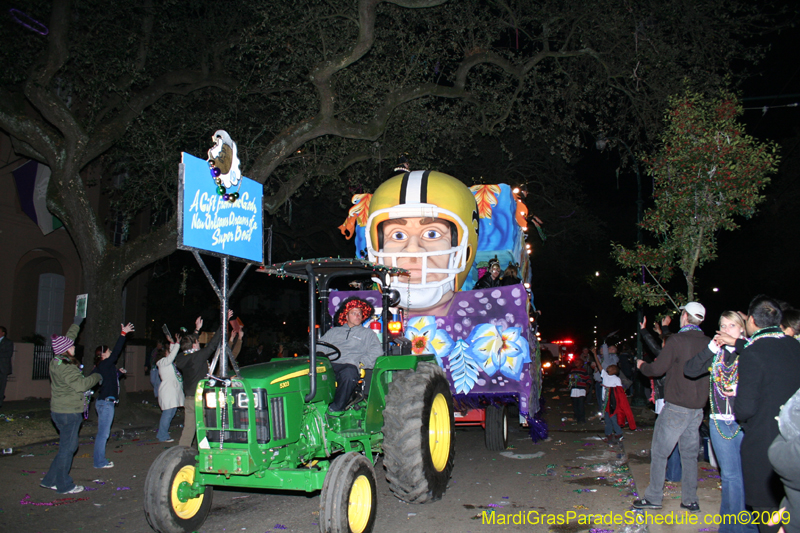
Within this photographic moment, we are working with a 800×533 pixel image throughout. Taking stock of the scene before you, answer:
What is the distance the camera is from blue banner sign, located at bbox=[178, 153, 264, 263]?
4664 mm

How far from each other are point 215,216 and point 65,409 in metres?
3.68

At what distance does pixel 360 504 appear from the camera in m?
4.96

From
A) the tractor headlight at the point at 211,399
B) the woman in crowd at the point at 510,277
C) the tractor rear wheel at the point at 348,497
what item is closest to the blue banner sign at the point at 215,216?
the tractor headlight at the point at 211,399

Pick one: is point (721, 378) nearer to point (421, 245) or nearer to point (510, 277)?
point (510, 277)

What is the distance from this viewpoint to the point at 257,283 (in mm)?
26344

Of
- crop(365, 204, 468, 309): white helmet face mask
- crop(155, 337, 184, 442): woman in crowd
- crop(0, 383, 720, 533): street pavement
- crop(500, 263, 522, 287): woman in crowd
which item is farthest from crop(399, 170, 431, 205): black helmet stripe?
crop(155, 337, 184, 442): woman in crowd

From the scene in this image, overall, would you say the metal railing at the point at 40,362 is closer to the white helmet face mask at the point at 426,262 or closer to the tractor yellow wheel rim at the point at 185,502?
the white helmet face mask at the point at 426,262

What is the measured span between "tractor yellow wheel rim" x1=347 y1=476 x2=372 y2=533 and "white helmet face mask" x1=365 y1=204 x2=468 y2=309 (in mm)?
4325

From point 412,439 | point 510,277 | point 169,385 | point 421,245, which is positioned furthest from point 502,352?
point 169,385

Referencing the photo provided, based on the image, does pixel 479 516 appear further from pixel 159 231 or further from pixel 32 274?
pixel 32 274

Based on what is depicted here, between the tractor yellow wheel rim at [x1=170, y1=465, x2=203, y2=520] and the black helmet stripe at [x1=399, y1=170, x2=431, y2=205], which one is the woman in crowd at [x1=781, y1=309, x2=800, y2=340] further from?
the black helmet stripe at [x1=399, y1=170, x2=431, y2=205]

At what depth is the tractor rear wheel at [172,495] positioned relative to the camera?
4.87 meters

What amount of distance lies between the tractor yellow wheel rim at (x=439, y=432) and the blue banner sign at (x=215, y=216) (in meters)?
2.61

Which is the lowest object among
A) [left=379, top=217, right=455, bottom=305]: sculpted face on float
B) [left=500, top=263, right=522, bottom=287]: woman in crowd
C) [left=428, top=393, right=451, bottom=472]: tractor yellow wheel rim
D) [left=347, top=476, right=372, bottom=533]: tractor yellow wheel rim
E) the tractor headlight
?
[left=347, top=476, right=372, bottom=533]: tractor yellow wheel rim
